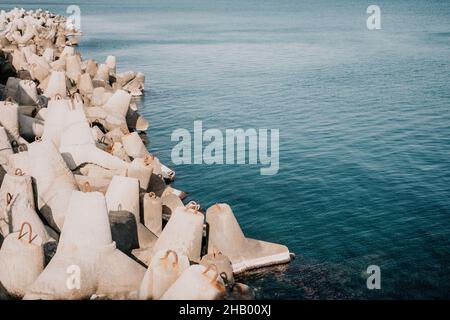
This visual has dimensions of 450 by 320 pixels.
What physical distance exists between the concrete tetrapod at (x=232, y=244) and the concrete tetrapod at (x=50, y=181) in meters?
4.24

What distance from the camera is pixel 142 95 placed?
42.7 m

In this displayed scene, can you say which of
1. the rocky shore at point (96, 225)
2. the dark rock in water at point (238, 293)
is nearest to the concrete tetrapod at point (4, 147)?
the rocky shore at point (96, 225)

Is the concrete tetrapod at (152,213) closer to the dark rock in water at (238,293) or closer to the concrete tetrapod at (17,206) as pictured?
the concrete tetrapod at (17,206)

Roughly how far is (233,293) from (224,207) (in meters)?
4.50

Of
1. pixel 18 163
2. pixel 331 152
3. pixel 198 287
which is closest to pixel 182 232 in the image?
pixel 198 287

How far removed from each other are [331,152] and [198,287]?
1840 centimetres

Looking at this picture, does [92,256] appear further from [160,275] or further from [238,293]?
[238,293]

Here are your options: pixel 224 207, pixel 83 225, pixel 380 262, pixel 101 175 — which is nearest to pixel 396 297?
pixel 380 262

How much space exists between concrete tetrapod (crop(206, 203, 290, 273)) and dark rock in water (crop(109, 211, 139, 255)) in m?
2.19

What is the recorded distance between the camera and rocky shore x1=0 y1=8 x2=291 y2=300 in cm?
1199

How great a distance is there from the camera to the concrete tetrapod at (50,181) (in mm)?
15758

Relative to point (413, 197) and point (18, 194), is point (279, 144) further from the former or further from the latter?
point (18, 194)

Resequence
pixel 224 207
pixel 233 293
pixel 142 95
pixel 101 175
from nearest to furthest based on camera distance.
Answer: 1. pixel 233 293
2. pixel 224 207
3. pixel 101 175
4. pixel 142 95
